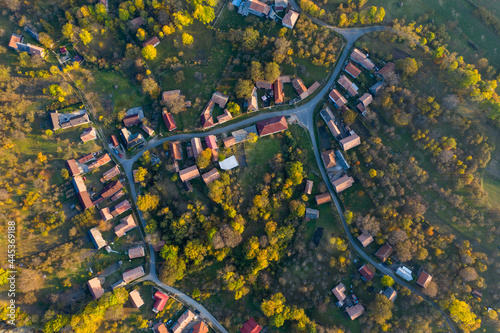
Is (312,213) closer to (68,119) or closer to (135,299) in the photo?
(135,299)

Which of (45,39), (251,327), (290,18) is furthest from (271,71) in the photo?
(251,327)

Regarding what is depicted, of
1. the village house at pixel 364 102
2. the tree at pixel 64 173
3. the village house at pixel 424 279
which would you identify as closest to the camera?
the village house at pixel 424 279

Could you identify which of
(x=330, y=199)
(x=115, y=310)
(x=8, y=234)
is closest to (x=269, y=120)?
(x=330, y=199)

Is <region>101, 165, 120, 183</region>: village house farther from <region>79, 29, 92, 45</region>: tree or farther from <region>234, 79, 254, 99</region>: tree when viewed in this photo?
<region>234, 79, 254, 99</region>: tree

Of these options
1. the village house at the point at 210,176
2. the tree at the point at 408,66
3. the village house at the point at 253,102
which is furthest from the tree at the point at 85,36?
the tree at the point at 408,66

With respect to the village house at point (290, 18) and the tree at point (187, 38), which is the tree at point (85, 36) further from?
the village house at point (290, 18)

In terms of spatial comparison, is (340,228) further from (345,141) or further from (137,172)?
(137,172)
